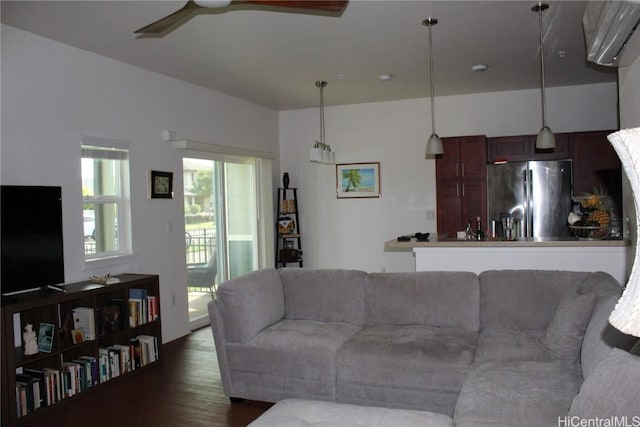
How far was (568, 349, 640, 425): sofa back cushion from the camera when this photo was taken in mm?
1498

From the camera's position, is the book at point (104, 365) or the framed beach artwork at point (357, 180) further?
the framed beach artwork at point (357, 180)

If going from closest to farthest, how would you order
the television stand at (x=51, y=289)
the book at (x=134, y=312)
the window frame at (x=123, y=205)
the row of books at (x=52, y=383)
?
the row of books at (x=52, y=383)
the television stand at (x=51, y=289)
the book at (x=134, y=312)
the window frame at (x=123, y=205)

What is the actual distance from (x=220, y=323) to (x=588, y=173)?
4.62 metres

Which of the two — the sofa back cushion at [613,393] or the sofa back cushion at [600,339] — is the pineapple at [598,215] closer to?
the sofa back cushion at [600,339]

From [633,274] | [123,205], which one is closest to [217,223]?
[123,205]

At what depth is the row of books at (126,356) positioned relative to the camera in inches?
158

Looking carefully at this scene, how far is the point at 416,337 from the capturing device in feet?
10.9

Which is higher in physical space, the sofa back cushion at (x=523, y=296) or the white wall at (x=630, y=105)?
the white wall at (x=630, y=105)

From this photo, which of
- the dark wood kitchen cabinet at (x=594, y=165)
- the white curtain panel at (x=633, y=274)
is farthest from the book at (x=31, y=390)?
the dark wood kitchen cabinet at (x=594, y=165)

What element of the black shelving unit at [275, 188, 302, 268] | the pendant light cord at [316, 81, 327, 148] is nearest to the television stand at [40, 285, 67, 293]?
the pendant light cord at [316, 81, 327, 148]

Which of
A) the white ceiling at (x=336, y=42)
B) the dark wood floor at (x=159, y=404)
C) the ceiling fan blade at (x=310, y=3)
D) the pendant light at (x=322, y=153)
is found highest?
the white ceiling at (x=336, y=42)

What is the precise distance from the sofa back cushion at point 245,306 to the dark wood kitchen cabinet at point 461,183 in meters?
3.17

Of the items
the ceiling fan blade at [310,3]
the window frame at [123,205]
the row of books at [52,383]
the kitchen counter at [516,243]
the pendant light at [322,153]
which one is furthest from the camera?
the pendant light at [322,153]

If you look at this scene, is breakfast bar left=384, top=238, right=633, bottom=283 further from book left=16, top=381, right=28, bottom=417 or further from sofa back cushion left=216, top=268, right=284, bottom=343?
book left=16, top=381, right=28, bottom=417
